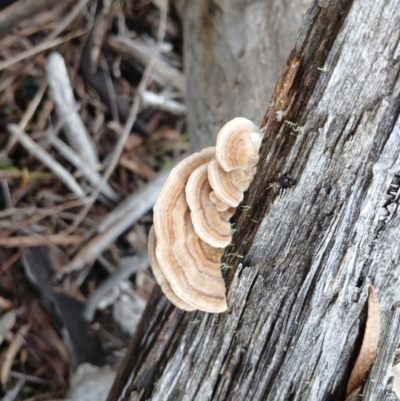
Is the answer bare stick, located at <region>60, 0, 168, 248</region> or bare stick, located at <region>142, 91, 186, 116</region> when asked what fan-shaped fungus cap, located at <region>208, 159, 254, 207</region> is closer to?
bare stick, located at <region>60, 0, 168, 248</region>

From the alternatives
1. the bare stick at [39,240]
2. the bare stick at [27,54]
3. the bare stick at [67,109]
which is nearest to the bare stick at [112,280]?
the bare stick at [39,240]

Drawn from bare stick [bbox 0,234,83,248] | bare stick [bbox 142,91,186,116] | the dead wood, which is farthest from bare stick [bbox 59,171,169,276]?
the dead wood

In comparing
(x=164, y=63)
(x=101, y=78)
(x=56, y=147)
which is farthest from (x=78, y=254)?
(x=164, y=63)

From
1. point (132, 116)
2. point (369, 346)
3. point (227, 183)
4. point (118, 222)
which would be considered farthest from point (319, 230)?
point (132, 116)

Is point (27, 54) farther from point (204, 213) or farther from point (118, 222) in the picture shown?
point (204, 213)

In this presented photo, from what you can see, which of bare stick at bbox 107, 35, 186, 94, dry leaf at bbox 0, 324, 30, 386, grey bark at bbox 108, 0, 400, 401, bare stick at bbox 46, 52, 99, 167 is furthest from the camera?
bare stick at bbox 107, 35, 186, 94

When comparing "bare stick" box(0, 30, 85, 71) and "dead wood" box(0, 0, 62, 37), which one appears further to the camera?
"bare stick" box(0, 30, 85, 71)

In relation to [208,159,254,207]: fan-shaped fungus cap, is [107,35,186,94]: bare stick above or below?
above
